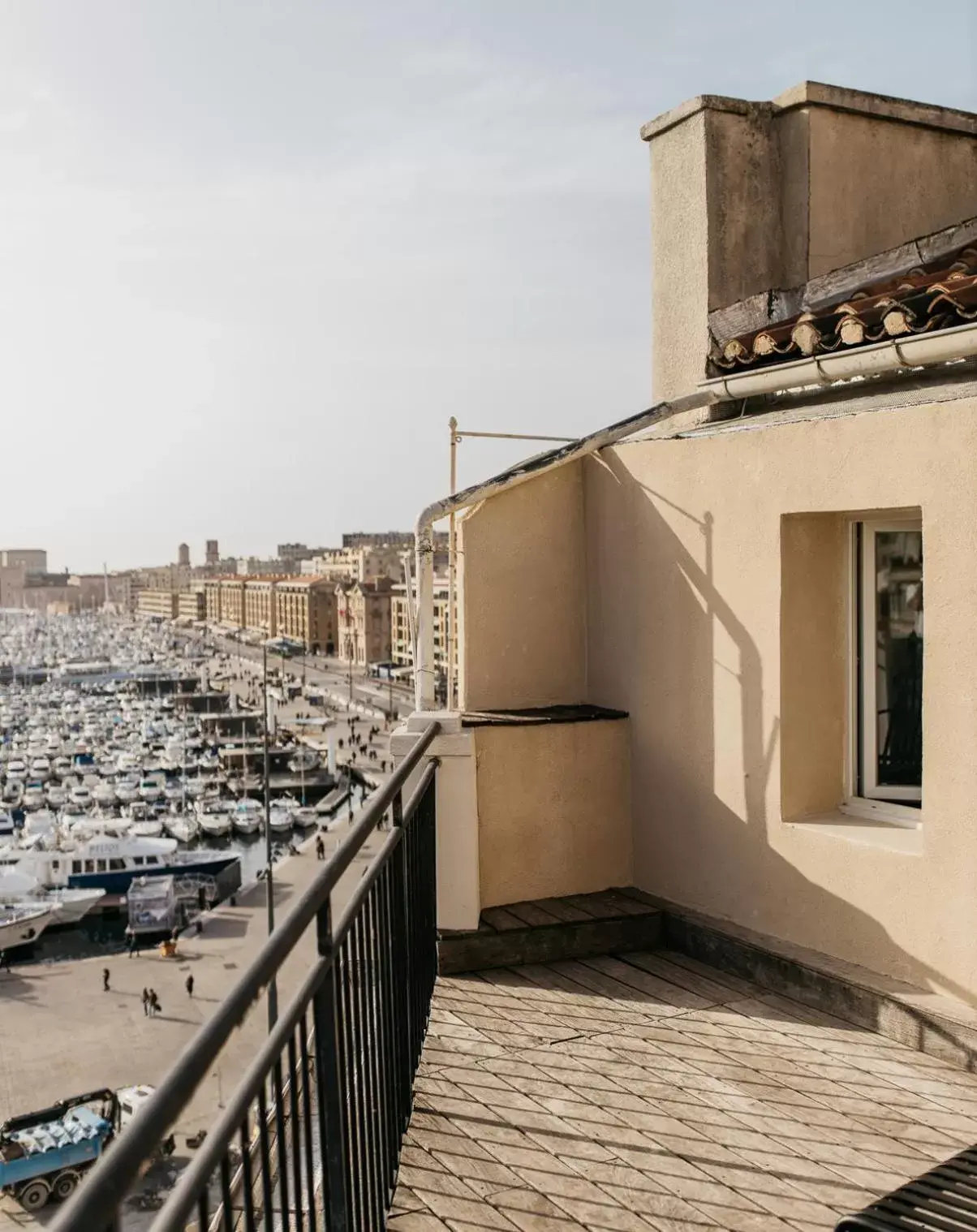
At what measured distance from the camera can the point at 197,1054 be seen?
134cm

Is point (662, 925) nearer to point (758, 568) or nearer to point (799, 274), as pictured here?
point (758, 568)

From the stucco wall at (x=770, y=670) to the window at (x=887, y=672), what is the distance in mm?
132

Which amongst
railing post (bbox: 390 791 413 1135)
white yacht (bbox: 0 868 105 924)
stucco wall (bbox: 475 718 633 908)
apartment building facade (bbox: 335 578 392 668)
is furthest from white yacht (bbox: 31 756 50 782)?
railing post (bbox: 390 791 413 1135)

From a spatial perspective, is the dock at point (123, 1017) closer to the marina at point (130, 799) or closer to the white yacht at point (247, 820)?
the marina at point (130, 799)

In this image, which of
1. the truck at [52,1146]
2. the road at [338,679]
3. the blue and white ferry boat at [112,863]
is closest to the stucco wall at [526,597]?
the truck at [52,1146]

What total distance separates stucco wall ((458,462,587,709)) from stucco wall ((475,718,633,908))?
1.26ft

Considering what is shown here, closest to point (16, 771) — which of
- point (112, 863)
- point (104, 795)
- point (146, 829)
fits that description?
point (104, 795)

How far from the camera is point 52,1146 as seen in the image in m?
20.1

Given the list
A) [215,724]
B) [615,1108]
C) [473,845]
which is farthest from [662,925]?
[215,724]

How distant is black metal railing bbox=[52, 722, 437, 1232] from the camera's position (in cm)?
124

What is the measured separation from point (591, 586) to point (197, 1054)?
14.9 feet

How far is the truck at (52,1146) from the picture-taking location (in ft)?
65.6

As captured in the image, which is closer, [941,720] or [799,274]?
[941,720]

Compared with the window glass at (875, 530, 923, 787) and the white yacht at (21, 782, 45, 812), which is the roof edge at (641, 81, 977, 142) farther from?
the white yacht at (21, 782, 45, 812)
